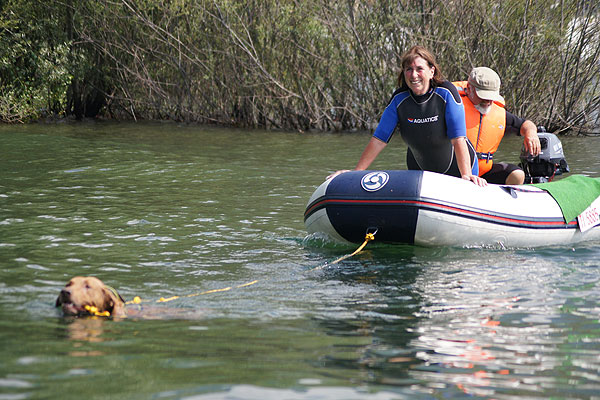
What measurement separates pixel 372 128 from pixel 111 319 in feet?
36.6

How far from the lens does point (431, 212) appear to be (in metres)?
5.38

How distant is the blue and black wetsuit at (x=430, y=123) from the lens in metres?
5.80

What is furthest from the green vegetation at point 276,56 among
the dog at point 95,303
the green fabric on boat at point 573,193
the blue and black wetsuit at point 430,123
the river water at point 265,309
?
the dog at point 95,303

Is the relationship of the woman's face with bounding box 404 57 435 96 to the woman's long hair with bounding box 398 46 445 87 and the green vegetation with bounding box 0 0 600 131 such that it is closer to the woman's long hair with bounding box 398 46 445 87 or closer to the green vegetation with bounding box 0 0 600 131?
the woman's long hair with bounding box 398 46 445 87

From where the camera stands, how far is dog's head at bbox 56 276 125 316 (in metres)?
3.86

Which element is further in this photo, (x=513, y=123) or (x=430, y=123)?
(x=513, y=123)

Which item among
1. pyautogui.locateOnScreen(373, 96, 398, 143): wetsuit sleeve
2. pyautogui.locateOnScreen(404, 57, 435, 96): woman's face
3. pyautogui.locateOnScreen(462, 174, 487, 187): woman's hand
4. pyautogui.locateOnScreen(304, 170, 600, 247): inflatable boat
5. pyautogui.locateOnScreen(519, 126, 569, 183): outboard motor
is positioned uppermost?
pyautogui.locateOnScreen(404, 57, 435, 96): woman's face

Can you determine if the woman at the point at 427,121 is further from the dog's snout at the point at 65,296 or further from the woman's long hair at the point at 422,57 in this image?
the dog's snout at the point at 65,296

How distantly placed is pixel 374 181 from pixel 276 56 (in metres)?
9.38

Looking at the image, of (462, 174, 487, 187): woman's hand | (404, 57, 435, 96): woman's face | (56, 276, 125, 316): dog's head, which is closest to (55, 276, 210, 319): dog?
(56, 276, 125, 316): dog's head

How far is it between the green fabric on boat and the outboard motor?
0.47m

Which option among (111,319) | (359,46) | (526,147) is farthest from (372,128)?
(111,319)

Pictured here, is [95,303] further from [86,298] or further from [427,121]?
[427,121]

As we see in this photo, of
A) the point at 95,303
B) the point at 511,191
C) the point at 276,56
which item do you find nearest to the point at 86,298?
the point at 95,303
